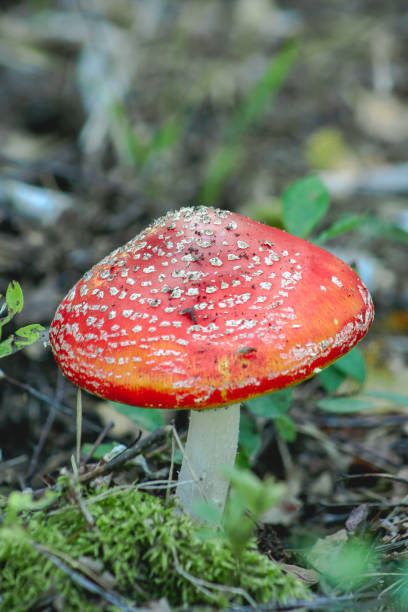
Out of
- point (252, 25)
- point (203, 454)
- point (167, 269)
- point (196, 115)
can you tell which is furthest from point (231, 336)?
point (252, 25)

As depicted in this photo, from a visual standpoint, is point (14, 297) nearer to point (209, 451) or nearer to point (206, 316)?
point (206, 316)

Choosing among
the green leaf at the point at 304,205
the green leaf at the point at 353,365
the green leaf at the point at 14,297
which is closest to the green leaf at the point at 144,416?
the green leaf at the point at 14,297

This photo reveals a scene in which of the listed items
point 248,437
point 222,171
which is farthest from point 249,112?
point 248,437

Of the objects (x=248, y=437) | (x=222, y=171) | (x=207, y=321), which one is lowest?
(x=248, y=437)

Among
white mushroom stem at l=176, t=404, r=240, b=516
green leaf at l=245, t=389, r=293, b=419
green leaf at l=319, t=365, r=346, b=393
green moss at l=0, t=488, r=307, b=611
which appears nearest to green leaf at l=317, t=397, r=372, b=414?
green leaf at l=319, t=365, r=346, b=393

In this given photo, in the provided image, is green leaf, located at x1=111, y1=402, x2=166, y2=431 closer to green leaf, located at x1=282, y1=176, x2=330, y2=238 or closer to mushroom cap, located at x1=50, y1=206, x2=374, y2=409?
mushroom cap, located at x1=50, y1=206, x2=374, y2=409

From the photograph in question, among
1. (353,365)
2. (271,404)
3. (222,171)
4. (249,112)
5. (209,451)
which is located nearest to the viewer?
(209,451)

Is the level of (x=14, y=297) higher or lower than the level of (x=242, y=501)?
higher

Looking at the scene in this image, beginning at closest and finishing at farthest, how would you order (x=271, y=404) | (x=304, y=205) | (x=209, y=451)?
(x=209, y=451) → (x=271, y=404) → (x=304, y=205)
